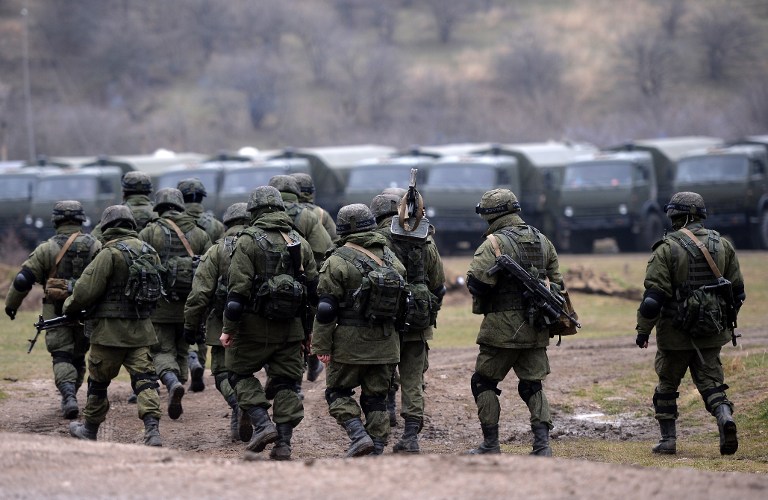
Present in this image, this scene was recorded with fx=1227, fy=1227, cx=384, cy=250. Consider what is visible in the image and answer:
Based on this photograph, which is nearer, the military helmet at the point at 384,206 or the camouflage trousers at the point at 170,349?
the military helmet at the point at 384,206

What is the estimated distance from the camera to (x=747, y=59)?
199ft

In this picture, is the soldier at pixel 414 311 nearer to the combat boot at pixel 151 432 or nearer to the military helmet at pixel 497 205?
the military helmet at pixel 497 205

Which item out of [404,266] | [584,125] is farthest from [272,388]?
[584,125]

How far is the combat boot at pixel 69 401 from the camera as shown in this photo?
34.5 ft

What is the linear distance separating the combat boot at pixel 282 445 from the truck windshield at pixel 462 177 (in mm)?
18391

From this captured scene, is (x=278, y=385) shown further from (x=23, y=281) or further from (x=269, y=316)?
(x=23, y=281)

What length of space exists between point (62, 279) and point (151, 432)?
189 cm

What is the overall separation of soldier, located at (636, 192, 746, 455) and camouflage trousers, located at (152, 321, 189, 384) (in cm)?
411

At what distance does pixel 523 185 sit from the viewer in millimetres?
28969

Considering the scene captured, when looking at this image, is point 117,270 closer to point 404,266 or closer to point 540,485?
point 404,266

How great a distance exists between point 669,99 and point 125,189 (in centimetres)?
4879

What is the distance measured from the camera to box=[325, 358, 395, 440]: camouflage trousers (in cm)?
845

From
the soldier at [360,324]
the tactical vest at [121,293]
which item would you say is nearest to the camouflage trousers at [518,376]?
the soldier at [360,324]

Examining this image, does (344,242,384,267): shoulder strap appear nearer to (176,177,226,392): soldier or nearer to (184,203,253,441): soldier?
(184,203,253,441): soldier
